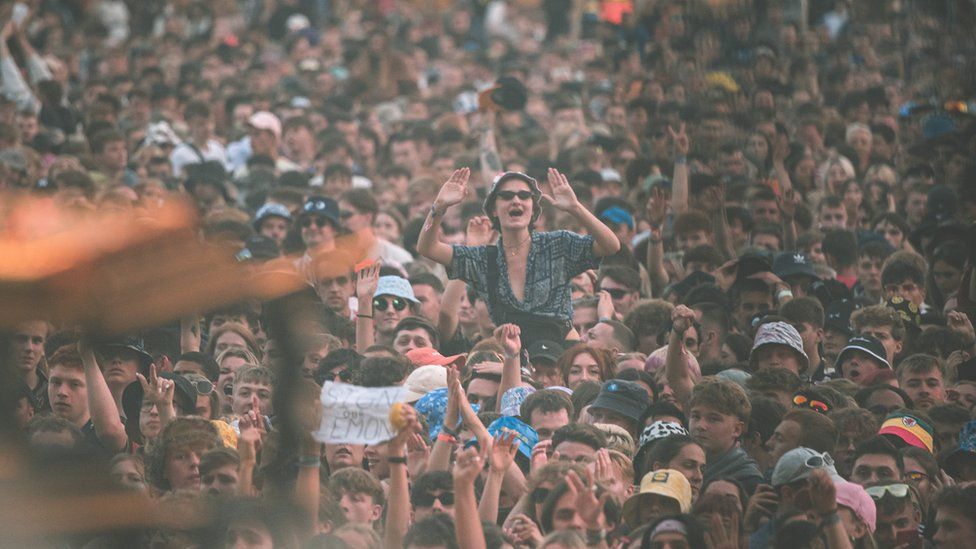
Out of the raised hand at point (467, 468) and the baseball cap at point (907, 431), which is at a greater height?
the raised hand at point (467, 468)

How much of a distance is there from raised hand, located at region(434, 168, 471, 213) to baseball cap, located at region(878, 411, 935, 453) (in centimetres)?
279

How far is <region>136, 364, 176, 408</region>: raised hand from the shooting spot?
27.0ft

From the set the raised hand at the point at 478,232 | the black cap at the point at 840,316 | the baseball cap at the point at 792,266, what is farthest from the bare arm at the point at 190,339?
the baseball cap at the point at 792,266

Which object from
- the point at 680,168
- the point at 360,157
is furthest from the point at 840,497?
the point at 360,157

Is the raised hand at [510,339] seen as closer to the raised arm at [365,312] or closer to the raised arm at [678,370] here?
the raised arm at [678,370]

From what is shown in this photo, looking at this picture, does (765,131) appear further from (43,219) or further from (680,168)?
(43,219)

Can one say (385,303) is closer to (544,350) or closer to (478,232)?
(478,232)

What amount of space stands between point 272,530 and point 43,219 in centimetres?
133

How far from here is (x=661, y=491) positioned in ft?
24.2

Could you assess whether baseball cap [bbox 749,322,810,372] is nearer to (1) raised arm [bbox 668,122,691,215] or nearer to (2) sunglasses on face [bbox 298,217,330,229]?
(1) raised arm [bbox 668,122,691,215]

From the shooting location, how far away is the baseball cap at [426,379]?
882cm

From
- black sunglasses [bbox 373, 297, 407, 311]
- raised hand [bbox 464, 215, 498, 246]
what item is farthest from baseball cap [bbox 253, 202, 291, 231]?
raised hand [bbox 464, 215, 498, 246]

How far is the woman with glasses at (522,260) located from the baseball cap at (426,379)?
98cm

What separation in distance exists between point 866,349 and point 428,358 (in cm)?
269
